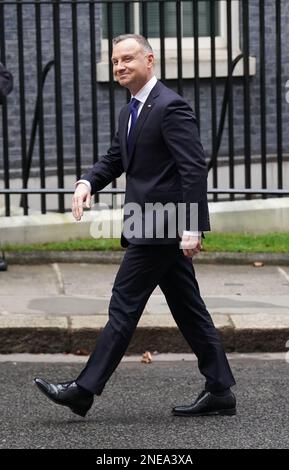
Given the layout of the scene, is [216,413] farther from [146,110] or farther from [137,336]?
[146,110]

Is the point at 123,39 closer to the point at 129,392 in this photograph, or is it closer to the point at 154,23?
the point at 129,392

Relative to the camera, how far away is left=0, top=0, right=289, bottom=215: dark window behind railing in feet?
35.5

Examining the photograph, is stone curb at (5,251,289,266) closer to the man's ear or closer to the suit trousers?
the suit trousers

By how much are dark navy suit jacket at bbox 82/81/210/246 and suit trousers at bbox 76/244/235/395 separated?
0.34 ft

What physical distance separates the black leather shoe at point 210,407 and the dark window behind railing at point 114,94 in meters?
3.73

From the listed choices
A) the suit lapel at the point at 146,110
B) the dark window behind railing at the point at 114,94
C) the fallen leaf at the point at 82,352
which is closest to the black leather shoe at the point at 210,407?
the suit lapel at the point at 146,110

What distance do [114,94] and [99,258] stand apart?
65.0 inches

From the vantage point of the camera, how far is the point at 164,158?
264 inches

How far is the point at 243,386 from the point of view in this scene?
24.9ft

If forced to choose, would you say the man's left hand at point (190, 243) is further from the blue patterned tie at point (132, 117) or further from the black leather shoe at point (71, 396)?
the black leather shoe at point (71, 396)

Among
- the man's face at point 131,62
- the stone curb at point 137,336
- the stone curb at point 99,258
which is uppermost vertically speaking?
the man's face at point 131,62

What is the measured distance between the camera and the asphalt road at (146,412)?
254 inches

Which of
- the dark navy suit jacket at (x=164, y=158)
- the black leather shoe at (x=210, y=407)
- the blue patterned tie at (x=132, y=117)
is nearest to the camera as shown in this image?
the dark navy suit jacket at (x=164, y=158)

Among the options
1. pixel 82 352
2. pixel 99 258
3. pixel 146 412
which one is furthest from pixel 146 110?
pixel 99 258
